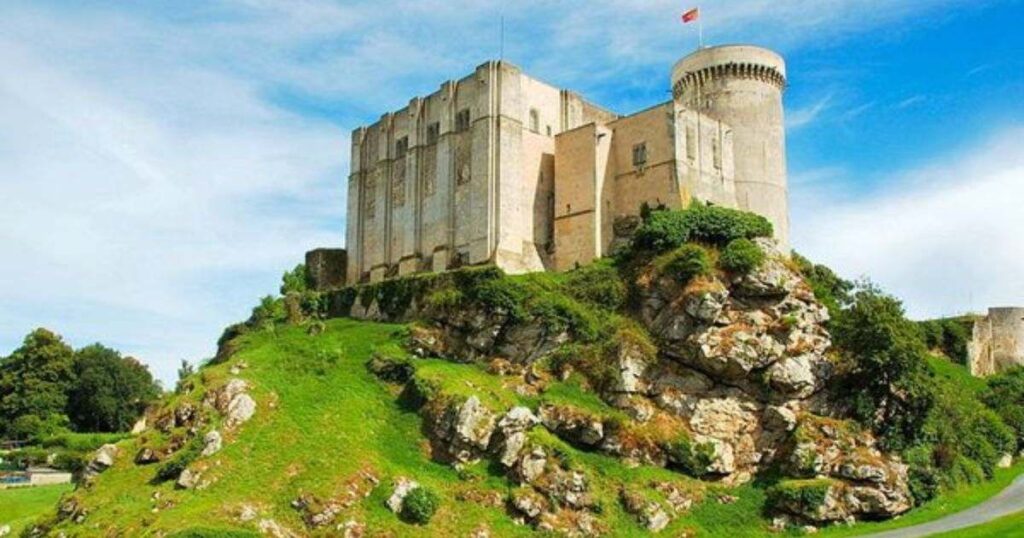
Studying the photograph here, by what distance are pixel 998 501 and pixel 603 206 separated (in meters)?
23.1

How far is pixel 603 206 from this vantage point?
170ft

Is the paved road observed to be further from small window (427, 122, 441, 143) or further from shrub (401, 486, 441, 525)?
small window (427, 122, 441, 143)

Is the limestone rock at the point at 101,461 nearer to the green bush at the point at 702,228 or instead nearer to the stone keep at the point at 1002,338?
the green bush at the point at 702,228

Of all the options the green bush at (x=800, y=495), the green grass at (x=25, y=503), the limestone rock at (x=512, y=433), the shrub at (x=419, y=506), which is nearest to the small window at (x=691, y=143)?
the limestone rock at (x=512, y=433)

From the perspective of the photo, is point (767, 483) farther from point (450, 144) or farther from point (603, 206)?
point (450, 144)

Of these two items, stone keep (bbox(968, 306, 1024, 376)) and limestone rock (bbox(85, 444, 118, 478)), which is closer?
limestone rock (bbox(85, 444, 118, 478))

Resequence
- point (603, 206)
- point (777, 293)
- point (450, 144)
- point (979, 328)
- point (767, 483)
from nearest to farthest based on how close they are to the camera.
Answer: point (767, 483), point (777, 293), point (603, 206), point (450, 144), point (979, 328)

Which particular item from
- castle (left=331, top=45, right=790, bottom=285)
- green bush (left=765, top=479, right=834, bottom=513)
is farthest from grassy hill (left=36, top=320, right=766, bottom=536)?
castle (left=331, top=45, right=790, bottom=285)

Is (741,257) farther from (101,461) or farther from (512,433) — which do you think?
(101,461)

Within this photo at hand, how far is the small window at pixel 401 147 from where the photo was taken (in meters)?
60.0

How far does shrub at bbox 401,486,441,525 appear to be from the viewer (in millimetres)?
36031

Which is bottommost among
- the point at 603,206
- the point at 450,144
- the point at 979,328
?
the point at 979,328

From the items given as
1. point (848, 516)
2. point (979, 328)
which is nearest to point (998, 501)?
point (848, 516)

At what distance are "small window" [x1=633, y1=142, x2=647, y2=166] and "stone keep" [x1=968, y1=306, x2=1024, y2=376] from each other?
2892cm
